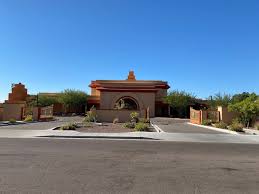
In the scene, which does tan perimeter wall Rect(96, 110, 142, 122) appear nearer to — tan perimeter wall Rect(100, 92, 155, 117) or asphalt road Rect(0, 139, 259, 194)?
tan perimeter wall Rect(100, 92, 155, 117)

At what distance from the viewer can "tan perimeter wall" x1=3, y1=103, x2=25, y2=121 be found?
4531 centimetres

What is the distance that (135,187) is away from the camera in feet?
25.2

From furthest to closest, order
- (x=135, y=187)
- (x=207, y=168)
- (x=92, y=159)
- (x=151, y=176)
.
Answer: (x=92, y=159)
(x=207, y=168)
(x=151, y=176)
(x=135, y=187)

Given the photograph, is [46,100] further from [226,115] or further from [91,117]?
[226,115]

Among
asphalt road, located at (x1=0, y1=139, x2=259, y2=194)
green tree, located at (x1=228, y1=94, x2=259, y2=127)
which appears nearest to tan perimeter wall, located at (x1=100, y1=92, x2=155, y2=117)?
green tree, located at (x1=228, y1=94, x2=259, y2=127)

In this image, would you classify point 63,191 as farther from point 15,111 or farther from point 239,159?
point 15,111

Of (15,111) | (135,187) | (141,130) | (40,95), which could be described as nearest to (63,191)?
(135,187)

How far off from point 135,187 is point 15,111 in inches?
1606

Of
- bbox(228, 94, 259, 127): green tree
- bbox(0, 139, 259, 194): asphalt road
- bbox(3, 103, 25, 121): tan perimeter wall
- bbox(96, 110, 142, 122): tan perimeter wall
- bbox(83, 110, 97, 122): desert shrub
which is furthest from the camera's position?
bbox(96, 110, 142, 122): tan perimeter wall

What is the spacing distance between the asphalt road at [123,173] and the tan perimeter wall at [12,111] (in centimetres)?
3369

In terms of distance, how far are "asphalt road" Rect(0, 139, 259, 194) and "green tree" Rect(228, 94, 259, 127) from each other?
21.9 m

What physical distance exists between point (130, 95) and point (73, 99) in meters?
12.1

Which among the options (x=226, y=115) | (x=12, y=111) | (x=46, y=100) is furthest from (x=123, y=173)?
(x=46, y=100)

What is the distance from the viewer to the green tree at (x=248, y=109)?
112 feet
